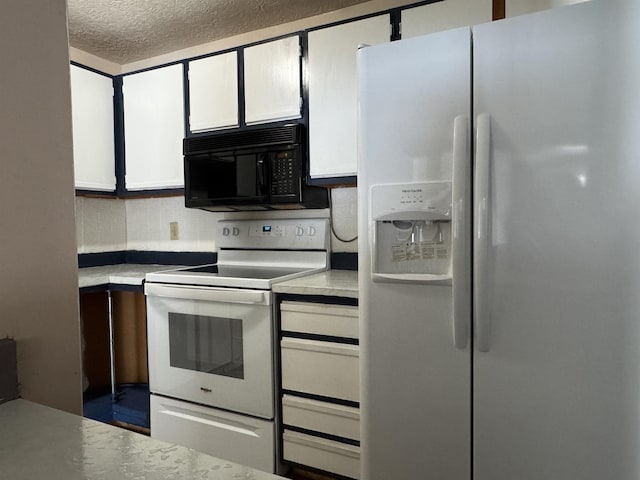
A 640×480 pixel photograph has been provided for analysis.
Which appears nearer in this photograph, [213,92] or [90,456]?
[90,456]

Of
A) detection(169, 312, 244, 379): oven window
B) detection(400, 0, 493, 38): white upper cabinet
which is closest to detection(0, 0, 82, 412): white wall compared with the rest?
detection(169, 312, 244, 379): oven window

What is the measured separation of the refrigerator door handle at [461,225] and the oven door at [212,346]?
0.87m

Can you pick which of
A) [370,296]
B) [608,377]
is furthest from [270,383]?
[608,377]

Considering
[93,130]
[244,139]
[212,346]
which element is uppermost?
[93,130]

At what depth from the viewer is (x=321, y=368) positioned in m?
1.85

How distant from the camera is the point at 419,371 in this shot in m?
1.44

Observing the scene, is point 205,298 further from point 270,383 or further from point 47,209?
point 47,209

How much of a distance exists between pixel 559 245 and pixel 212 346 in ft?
5.06

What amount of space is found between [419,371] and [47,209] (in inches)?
45.7

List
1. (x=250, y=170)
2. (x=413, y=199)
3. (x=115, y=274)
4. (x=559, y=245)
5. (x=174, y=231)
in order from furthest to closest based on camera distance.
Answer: (x=174, y=231) < (x=115, y=274) < (x=250, y=170) < (x=413, y=199) < (x=559, y=245)

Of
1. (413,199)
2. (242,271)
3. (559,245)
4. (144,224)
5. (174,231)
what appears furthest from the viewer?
(144,224)

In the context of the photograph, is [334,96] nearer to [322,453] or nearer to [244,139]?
[244,139]

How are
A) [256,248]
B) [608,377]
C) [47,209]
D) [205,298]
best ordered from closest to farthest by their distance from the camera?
[47,209]
[608,377]
[205,298]
[256,248]

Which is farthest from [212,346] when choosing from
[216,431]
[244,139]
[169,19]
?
[169,19]
